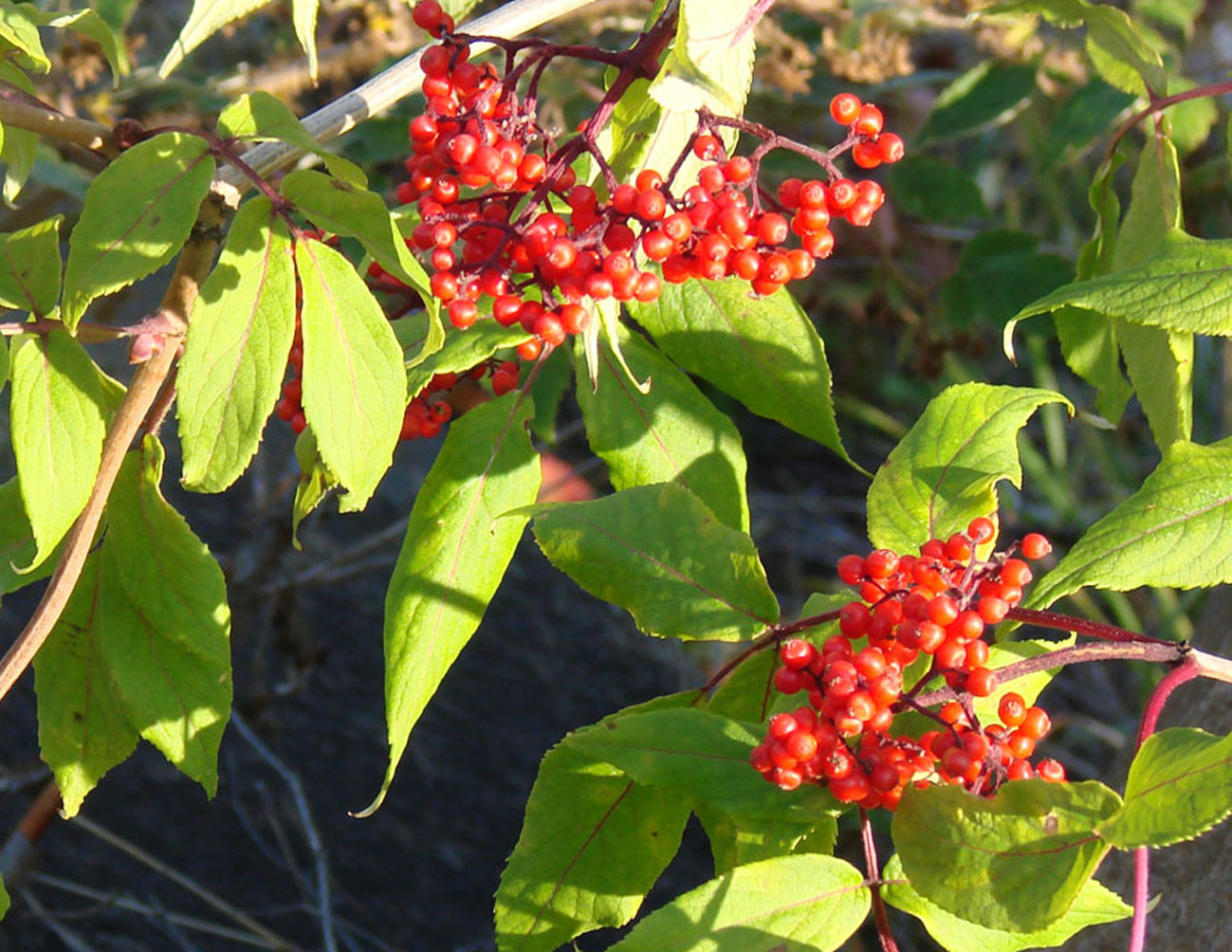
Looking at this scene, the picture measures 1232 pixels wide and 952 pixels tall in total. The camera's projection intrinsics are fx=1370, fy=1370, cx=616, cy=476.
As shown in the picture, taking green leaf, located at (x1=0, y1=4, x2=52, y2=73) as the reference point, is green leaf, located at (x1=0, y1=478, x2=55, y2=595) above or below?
below

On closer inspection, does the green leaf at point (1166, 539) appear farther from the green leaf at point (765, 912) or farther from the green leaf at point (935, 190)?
the green leaf at point (935, 190)

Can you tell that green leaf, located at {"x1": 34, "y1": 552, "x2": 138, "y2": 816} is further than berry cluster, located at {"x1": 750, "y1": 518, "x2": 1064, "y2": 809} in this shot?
Yes

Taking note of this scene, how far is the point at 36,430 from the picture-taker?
834 mm

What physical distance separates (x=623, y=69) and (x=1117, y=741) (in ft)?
6.33

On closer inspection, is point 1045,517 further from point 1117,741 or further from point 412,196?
point 412,196

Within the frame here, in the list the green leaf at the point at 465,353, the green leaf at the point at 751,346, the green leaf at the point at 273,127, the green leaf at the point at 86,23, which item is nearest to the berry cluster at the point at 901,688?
the green leaf at the point at 751,346

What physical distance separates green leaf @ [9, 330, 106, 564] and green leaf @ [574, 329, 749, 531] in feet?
1.05

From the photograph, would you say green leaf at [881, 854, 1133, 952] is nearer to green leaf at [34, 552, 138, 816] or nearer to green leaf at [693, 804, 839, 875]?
green leaf at [693, 804, 839, 875]

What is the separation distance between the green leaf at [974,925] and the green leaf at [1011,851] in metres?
0.07

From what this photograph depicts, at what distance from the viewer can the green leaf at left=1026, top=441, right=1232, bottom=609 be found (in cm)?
80

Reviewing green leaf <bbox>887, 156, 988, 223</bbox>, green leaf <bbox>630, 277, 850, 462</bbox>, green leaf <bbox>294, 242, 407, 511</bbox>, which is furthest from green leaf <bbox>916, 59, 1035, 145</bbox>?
green leaf <bbox>294, 242, 407, 511</bbox>

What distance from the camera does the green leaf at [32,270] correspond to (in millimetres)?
876

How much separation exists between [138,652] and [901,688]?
1.73 ft

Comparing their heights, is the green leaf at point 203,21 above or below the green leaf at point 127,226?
above
